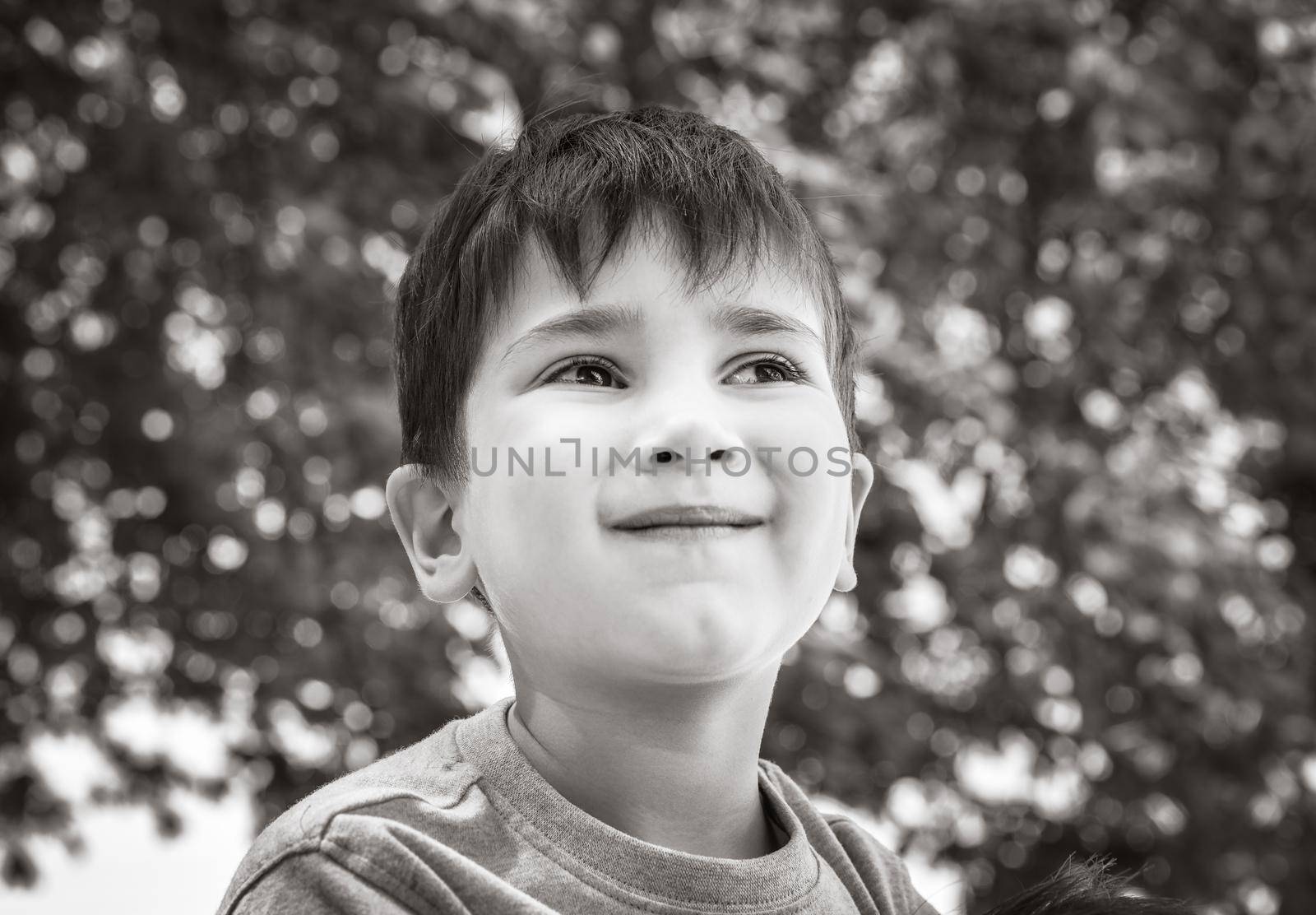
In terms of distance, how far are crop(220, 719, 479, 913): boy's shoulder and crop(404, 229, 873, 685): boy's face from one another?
0.38ft

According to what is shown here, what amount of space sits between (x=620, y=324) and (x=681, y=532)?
18 cm

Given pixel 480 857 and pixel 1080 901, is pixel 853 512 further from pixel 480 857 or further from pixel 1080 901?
pixel 480 857

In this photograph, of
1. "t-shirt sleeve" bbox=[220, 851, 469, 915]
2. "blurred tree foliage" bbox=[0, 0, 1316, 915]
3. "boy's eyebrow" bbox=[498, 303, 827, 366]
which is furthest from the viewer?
"blurred tree foliage" bbox=[0, 0, 1316, 915]

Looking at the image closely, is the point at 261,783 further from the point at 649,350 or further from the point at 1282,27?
the point at 1282,27

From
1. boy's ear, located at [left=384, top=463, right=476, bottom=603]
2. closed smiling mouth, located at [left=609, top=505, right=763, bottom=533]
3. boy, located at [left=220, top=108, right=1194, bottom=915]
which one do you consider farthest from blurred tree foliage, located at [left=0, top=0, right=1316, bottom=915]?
closed smiling mouth, located at [left=609, top=505, right=763, bottom=533]

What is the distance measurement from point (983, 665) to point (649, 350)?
287cm

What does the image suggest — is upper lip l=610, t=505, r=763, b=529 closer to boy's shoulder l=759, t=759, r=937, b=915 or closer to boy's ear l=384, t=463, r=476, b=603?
boy's ear l=384, t=463, r=476, b=603

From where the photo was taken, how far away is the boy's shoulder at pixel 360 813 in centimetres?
101

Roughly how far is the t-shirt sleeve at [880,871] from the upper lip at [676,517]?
484mm

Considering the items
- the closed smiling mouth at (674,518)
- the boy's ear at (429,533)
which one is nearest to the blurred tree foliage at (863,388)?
the boy's ear at (429,533)

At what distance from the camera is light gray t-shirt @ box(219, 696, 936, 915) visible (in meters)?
1.00

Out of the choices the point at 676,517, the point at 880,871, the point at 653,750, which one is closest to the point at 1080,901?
the point at 880,871

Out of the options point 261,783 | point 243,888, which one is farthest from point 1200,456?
point 243,888

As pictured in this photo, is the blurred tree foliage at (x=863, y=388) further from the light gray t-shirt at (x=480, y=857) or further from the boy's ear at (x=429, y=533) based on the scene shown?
the light gray t-shirt at (x=480, y=857)
